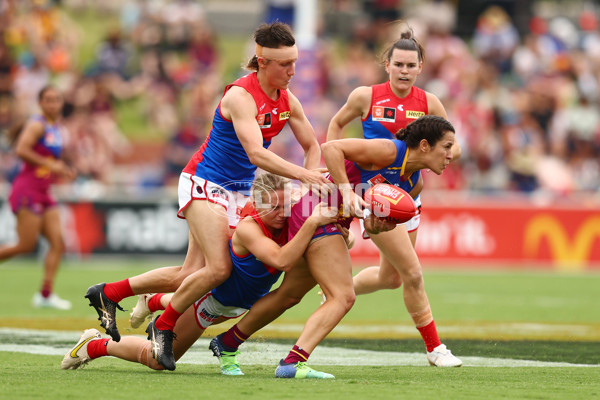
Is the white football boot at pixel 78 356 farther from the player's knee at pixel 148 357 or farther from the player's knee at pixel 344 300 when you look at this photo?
the player's knee at pixel 344 300

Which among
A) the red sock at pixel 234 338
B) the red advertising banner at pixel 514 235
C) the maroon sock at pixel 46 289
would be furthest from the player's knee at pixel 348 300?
the red advertising banner at pixel 514 235

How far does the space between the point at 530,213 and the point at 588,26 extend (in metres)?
8.16

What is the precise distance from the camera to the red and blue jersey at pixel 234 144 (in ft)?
23.7

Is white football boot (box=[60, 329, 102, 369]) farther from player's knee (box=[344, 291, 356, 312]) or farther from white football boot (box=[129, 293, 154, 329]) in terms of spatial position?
player's knee (box=[344, 291, 356, 312])

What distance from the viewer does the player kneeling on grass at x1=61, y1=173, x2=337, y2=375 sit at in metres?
6.66

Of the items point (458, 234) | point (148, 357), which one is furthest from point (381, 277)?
point (458, 234)

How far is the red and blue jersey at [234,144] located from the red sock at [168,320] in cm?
104

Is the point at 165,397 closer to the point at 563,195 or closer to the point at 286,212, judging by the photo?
the point at 286,212

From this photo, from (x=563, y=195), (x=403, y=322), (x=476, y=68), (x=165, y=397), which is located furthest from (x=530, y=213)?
(x=165, y=397)

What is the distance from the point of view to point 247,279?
6.96 m

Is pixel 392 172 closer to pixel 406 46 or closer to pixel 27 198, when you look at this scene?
pixel 406 46

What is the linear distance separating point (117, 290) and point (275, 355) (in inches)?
57.6

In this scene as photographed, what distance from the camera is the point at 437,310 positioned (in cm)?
1253

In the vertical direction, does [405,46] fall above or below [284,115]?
above
